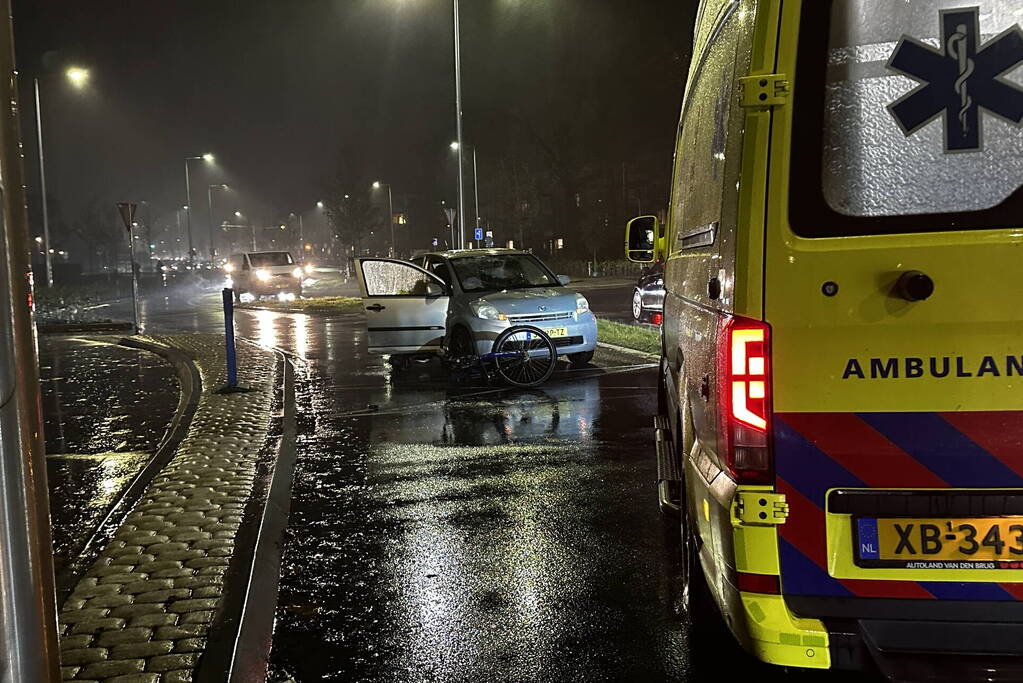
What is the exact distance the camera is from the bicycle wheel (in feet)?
41.3

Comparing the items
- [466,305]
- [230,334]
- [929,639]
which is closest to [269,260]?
[466,305]

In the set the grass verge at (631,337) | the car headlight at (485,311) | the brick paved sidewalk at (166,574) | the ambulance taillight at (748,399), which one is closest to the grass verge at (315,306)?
the grass verge at (631,337)

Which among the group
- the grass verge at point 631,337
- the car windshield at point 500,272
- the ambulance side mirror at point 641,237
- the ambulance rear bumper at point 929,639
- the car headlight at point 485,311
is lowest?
the grass verge at point 631,337

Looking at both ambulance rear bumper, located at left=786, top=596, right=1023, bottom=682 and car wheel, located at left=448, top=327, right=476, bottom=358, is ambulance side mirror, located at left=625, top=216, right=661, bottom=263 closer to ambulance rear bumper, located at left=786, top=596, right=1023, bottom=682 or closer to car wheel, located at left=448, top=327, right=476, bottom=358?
ambulance rear bumper, located at left=786, top=596, right=1023, bottom=682

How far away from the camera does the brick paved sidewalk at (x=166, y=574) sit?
4.34m

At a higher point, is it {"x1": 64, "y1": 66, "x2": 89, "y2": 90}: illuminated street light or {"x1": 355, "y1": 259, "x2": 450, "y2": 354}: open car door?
{"x1": 64, "y1": 66, "x2": 89, "y2": 90}: illuminated street light

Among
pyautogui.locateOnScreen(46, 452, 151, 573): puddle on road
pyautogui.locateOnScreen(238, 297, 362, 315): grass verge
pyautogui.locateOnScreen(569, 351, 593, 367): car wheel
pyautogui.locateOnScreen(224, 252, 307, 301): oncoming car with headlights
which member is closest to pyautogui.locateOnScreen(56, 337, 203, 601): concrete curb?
pyautogui.locateOnScreen(46, 452, 151, 573): puddle on road

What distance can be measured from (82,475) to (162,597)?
12.0 ft

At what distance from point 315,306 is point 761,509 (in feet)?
91.5

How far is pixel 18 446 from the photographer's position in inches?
85.0

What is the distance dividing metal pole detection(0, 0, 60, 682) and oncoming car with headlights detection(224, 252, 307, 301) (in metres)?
34.5

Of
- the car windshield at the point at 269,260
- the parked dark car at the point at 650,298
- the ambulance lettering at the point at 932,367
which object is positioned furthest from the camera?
the car windshield at the point at 269,260

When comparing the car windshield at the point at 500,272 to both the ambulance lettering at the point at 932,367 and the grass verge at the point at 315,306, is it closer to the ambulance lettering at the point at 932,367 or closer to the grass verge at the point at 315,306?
the ambulance lettering at the point at 932,367

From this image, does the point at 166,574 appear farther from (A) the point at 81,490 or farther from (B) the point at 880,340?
(B) the point at 880,340
